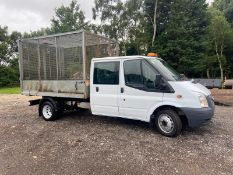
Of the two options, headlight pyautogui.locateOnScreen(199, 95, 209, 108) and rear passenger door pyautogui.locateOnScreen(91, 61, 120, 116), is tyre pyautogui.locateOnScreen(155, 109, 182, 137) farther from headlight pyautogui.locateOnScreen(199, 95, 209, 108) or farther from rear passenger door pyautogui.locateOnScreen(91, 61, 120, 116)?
rear passenger door pyautogui.locateOnScreen(91, 61, 120, 116)

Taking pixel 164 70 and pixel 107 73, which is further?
pixel 107 73

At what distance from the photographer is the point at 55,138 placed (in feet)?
19.6

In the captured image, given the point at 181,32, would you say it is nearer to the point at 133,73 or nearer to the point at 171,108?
the point at 133,73

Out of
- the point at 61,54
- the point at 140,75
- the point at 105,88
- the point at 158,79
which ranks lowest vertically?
the point at 105,88

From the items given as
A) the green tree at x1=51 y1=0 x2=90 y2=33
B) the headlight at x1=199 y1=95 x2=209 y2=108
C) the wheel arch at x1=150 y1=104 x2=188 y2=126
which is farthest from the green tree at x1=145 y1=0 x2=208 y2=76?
the green tree at x1=51 y1=0 x2=90 y2=33

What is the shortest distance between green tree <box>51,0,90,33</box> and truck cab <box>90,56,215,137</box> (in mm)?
36844

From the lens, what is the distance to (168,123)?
5773 mm

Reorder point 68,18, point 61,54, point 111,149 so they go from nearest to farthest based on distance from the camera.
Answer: point 111,149 < point 61,54 < point 68,18

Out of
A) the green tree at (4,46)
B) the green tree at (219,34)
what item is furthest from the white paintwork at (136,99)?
the green tree at (4,46)

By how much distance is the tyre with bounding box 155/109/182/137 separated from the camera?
5625 mm

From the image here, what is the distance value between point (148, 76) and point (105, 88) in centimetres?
137

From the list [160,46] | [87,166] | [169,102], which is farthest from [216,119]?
[160,46]

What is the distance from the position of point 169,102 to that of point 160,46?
19.6 meters

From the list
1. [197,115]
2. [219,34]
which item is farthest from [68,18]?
[197,115]
